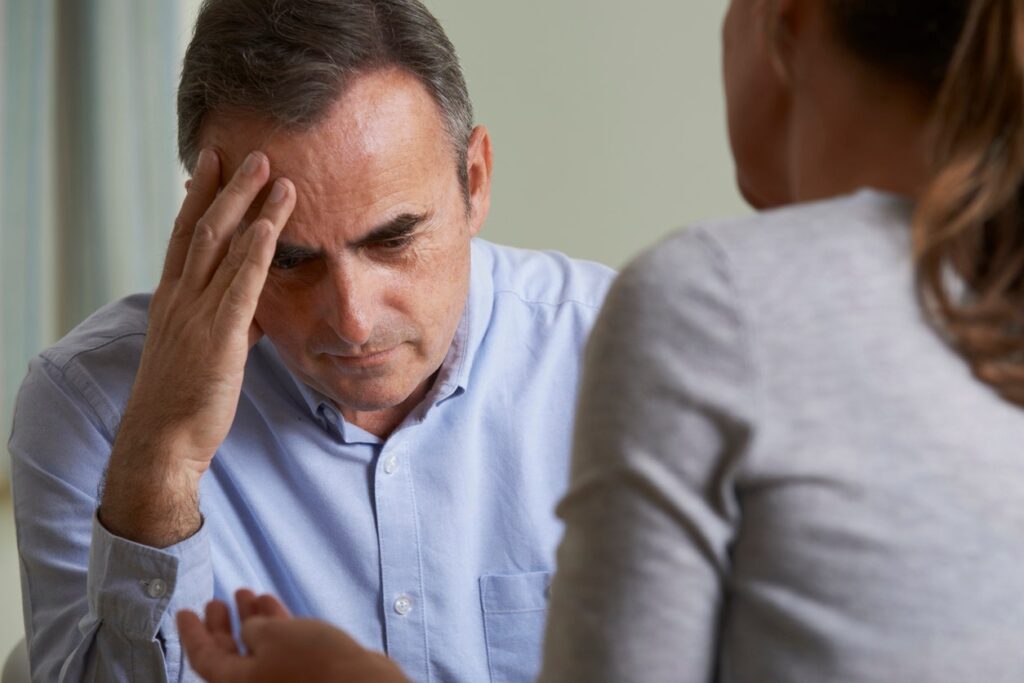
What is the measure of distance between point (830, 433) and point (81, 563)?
123 cm

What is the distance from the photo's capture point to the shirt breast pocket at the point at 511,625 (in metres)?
1.58

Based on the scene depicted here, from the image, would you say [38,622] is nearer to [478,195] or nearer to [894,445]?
[478,195]

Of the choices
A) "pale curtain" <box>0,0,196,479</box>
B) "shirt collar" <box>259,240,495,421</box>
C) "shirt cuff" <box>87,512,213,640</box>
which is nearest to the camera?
"shirt cuff" <box>87,512,213,640</box>

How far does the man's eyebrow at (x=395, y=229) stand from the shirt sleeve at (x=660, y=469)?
0.89 meters

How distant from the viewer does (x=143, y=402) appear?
145cm

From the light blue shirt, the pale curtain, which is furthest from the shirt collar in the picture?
the pale curtain

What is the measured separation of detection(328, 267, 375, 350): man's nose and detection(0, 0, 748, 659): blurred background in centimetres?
156

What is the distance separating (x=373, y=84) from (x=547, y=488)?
61 cm

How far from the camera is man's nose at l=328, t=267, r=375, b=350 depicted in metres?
1.45

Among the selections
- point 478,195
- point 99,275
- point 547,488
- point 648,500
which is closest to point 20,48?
point 99,275

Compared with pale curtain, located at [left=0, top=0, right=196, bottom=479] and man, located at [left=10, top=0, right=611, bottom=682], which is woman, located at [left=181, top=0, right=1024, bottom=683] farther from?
pale curtain, located at [left=0, top=0, right=196, bottom=479]

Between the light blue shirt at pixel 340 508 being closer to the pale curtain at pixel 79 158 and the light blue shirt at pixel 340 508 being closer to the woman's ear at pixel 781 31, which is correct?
the woman's ear at pixel 781 31

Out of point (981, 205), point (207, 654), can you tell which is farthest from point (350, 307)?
point (981, 205)

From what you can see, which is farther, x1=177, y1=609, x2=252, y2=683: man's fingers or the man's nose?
the man's nose
